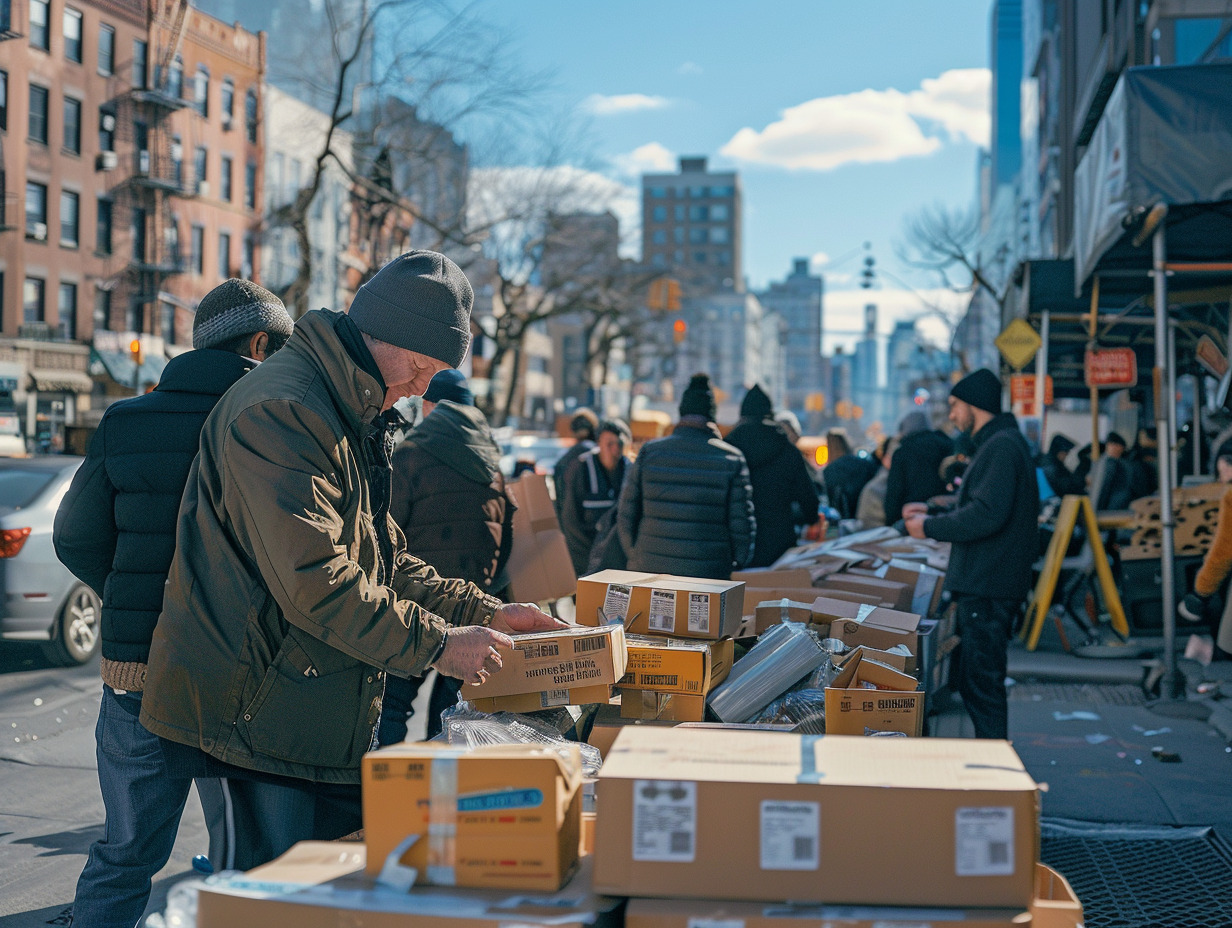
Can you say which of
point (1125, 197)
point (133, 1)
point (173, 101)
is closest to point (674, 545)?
point (1125, 197)

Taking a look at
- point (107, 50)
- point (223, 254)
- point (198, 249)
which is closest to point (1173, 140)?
point (107, 50)

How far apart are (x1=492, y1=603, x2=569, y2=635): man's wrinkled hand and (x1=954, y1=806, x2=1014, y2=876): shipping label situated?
64.7 inches

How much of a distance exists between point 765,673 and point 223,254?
45.1m

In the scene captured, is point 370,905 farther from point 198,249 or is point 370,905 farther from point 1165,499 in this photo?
point 198,249

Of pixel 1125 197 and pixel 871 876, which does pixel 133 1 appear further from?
pixel 871 876

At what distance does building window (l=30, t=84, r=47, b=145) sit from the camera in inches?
1350

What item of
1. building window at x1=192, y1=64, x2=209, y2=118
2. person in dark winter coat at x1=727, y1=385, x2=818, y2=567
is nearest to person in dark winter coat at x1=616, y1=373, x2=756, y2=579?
person in dark winter coat at x1=727, y1=385, x2=818, y2=567

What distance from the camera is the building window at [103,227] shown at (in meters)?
39.7

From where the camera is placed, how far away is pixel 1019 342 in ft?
43.6

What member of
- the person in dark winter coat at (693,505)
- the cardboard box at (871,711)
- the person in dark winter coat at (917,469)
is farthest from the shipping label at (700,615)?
the person in dark winter coat at (917,469)

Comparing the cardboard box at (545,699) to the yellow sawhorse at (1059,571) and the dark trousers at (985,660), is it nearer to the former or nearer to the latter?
the dark trousers at (985,660)

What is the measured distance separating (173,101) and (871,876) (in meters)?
43.1

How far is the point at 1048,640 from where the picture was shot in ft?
36.0

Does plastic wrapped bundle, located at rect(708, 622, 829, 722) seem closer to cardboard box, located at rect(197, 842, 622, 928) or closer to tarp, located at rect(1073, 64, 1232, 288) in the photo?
cardboard box, located at rect(197, 842, 622, 928)
